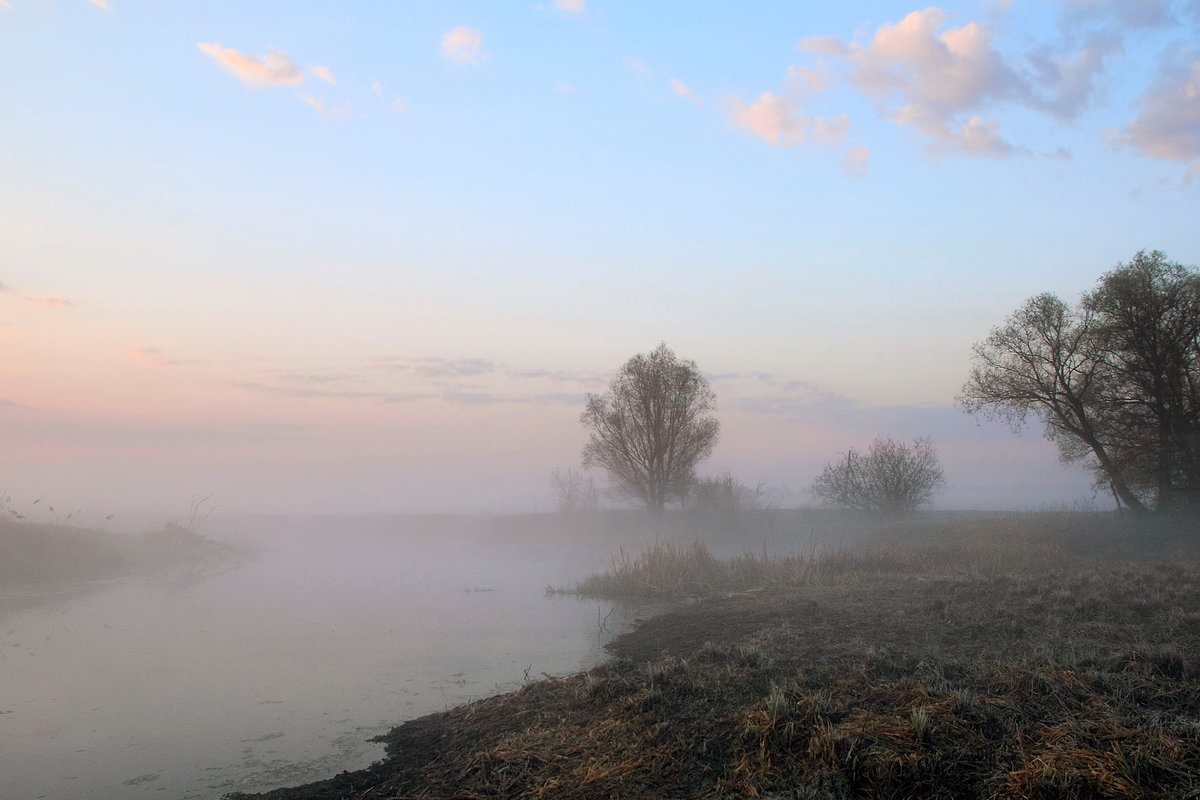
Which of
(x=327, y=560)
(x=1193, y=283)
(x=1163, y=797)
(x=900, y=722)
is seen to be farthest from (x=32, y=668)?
(x=1193, y=283)

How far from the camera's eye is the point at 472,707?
788 centimetres

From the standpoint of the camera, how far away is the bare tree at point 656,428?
134 ft

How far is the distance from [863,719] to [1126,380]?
23624 millimetres

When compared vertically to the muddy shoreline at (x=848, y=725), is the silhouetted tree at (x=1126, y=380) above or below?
above

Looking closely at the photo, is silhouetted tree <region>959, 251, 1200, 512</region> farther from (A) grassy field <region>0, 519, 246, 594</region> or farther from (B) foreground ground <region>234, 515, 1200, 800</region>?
(A) grassy field <region>0, 519, 246, 594</region>

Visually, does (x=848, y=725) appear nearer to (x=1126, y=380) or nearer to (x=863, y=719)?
(x=863, y=719)

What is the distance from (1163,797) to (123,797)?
7.65 metres

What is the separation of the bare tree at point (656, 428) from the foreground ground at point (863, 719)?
2973 centimetres

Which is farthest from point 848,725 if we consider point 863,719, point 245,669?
point 245,669

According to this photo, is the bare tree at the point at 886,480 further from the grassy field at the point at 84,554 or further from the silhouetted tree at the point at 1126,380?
the grassy field at the point at 84,554

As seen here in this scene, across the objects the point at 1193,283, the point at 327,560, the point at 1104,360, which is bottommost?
the point at 327,560

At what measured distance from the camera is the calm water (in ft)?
23.2

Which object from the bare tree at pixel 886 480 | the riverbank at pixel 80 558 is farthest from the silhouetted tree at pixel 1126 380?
the riverbank at pixel 80 558

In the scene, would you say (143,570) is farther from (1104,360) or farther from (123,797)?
(1104,360)
